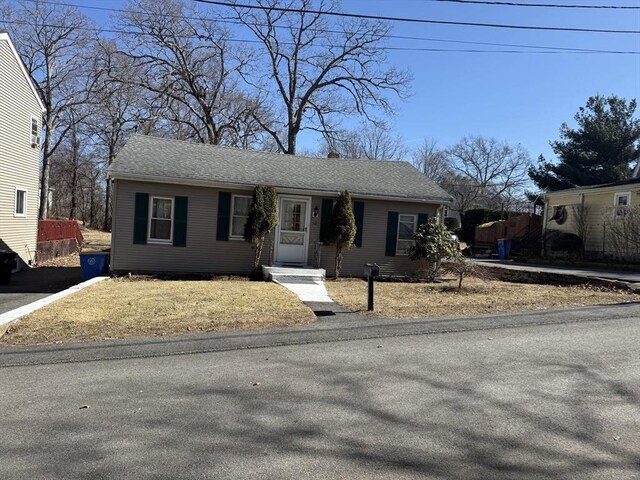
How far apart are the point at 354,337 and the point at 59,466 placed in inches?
177

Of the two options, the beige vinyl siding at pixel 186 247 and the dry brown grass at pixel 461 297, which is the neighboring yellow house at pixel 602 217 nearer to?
the dry brown grass at pixel 461 297

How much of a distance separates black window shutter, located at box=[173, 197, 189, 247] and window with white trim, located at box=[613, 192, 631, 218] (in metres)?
18.5

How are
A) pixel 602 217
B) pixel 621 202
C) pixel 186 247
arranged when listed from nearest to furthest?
pixel 186 247 < pixel 621 202 < pixel 602 217

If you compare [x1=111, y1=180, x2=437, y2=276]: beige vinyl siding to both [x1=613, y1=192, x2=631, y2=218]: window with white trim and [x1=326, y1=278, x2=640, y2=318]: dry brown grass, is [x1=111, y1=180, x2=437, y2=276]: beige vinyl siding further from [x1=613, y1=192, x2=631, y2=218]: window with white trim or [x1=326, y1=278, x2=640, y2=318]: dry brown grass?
[x1=613, y1=192, x2=631, y2=218]: window with white trim

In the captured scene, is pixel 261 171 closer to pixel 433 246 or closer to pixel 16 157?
pixel 433 246

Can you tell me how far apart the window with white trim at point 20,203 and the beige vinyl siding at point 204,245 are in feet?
22.4

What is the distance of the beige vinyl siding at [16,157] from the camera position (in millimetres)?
16328

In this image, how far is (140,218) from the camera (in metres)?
13.5

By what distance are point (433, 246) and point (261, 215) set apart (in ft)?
16.5

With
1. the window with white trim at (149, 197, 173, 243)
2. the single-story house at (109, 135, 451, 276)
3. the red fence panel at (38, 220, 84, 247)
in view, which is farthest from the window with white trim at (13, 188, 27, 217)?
the window with white trim at (149, 197, 173, 243)

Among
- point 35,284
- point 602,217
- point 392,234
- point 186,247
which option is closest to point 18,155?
point 35,284

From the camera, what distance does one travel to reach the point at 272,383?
4965mm

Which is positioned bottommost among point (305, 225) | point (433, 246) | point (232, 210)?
point (433, 246)

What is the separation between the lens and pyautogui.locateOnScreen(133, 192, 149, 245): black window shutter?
532 inches
